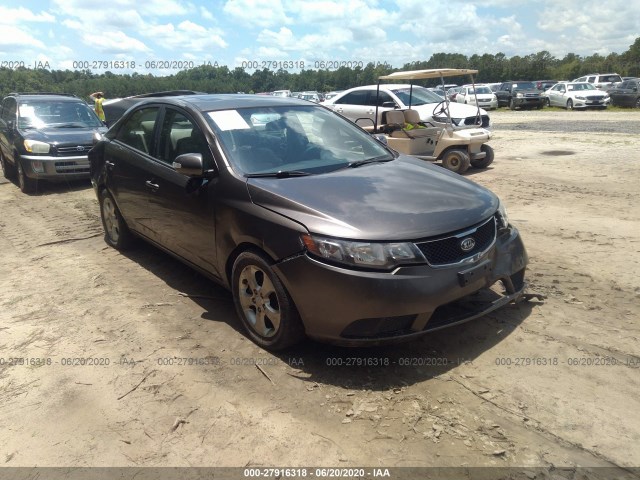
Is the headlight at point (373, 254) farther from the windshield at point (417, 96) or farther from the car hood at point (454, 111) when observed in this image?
the windshield at point (417, 96)

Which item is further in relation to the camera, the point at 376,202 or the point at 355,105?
the point at 355,105

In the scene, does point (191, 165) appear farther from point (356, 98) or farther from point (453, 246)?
point (356, 98)

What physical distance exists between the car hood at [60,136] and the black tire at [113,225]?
467 centimetres

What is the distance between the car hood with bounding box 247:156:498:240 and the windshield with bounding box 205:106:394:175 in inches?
9.8

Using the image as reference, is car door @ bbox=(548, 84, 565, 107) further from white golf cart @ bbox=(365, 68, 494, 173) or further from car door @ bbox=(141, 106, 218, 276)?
car door @ bbox=(141, 106, 218, 276)

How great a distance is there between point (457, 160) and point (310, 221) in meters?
7.49

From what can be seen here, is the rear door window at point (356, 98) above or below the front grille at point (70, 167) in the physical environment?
above

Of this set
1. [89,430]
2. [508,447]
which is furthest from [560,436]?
[89,430]

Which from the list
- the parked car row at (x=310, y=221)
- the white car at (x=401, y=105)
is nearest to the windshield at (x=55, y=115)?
the white car at (x=401, y=105)

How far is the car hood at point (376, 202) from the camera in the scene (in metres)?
3.06

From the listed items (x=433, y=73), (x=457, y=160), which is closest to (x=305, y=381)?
(x=457, y=160)

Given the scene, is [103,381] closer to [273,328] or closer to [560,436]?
[273,328]

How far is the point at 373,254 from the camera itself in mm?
2975

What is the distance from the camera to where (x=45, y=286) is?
4988 mm
